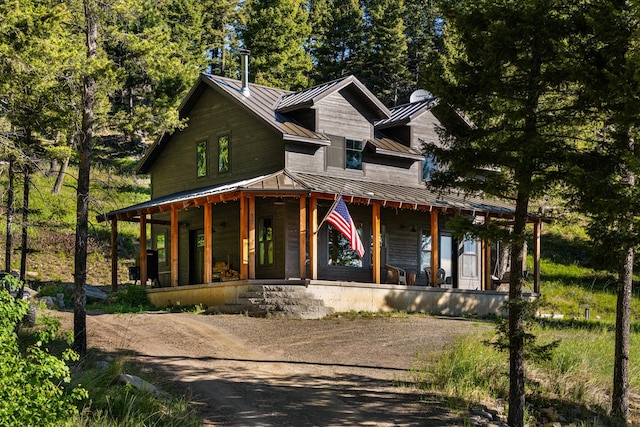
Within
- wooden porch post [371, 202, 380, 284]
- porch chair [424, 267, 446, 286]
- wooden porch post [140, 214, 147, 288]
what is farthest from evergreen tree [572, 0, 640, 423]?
wooden porch post [140, 214, 147, 288]

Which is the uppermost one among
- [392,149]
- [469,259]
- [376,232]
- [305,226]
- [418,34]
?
[418,34]

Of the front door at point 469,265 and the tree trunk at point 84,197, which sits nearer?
the tree trunk at point 84,197

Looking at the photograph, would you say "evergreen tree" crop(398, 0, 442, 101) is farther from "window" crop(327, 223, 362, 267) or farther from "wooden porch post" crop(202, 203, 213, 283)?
"wooden porch post" crop(202, 203, 213, 283)

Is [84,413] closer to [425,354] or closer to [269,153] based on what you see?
[425,354]

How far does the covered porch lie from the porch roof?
29mm

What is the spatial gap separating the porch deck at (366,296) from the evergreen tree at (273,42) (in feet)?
76.3

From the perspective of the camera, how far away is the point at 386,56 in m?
63.4

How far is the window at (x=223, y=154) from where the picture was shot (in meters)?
29.6

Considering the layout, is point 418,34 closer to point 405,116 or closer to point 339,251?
point 405,116

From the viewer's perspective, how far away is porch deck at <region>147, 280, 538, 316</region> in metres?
24.4

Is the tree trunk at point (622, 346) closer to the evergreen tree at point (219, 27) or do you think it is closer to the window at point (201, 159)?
the window at point (201, 159)

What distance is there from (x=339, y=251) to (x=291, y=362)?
11171mm

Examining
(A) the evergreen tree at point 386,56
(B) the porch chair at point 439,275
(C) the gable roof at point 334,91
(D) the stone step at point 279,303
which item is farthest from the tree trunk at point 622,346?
(A) the evergreen tree at point 386,56

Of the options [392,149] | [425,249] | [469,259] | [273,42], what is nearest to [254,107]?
[392,149]
